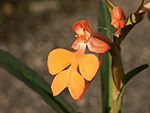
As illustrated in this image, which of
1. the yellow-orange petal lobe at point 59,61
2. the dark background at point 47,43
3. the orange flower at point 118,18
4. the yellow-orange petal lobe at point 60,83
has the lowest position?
the dark background at point 47,43

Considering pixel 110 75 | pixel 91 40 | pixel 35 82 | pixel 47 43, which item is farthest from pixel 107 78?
pixel 47 43

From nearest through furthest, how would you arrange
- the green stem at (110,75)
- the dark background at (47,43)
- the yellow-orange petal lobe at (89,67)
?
the yellow-orange petal lobe at (89,67), the green stem at (110,75), the dark background at (47,43)

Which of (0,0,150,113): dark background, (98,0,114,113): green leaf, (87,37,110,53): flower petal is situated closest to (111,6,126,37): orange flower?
(87,37,110,53): flower petal

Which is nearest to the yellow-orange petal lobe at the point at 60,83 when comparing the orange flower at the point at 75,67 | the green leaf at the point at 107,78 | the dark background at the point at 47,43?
the orange flower at the point at 75,67

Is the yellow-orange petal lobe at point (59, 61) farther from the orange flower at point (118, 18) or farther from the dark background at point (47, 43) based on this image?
the dark background at point (47, 43)

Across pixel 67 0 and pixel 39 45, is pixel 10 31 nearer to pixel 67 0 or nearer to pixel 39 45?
pixel 39 45

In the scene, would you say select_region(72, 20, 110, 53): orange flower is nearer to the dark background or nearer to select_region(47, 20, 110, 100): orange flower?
select_region(47, 20, 110, 100): orange flower

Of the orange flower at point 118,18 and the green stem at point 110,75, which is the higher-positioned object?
the orange flower at point 118,18
